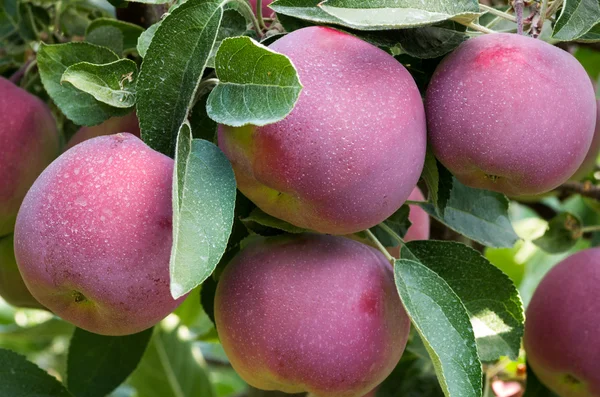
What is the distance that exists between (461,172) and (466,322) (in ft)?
0.41

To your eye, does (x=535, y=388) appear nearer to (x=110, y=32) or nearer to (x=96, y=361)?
(x=96, y=361)

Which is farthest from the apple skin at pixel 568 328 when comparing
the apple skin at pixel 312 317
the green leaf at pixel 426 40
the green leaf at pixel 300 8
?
the green leaf at pixel 300 8

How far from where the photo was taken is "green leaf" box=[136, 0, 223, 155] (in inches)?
23.8

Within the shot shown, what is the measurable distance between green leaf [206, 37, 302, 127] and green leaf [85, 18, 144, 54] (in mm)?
283

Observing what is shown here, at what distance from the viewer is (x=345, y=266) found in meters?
0.70

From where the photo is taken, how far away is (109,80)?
65cm

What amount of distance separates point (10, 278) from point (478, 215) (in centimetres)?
54

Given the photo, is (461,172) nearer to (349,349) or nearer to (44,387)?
(349,349)

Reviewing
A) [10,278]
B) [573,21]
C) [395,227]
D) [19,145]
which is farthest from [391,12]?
[10,278]

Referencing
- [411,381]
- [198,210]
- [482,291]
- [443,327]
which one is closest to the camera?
[198,210]

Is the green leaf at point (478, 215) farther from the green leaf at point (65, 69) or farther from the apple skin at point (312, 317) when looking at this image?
the green leaf at point (65, 69)

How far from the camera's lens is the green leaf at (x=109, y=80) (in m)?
0.63

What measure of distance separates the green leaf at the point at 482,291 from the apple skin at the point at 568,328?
0.14 m

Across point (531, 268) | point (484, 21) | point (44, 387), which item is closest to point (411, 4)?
Result: point (484, 21)
